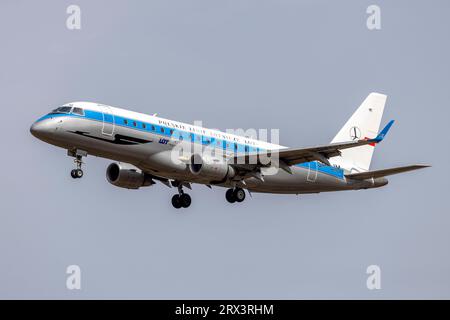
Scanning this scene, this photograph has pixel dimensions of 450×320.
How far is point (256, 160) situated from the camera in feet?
172

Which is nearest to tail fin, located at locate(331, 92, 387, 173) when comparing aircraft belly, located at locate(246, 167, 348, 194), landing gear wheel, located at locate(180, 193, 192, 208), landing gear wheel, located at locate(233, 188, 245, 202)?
aircraft belly, located at locate(246, 167, 348, 194)

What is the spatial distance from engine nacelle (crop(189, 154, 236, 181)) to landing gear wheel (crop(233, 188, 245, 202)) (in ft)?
7.36

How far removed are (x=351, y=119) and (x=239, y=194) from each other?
12086 millimetres

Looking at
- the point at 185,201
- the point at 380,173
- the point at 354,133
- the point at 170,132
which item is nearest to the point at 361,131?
the point at 354,133

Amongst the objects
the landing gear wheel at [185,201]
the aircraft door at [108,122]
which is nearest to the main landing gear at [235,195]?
the landing gear wheel at [185,201]

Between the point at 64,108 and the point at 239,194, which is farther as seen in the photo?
the point at 239,194

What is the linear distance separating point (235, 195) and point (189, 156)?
4.46 meters

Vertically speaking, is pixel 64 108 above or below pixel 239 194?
above

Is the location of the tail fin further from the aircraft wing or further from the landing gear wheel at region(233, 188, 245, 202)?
the landing gear wheel at region(233, 188, 245, 202)

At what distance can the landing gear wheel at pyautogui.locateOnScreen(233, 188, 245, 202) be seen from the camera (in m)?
54.2

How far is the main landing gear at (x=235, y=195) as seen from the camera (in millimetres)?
54156
